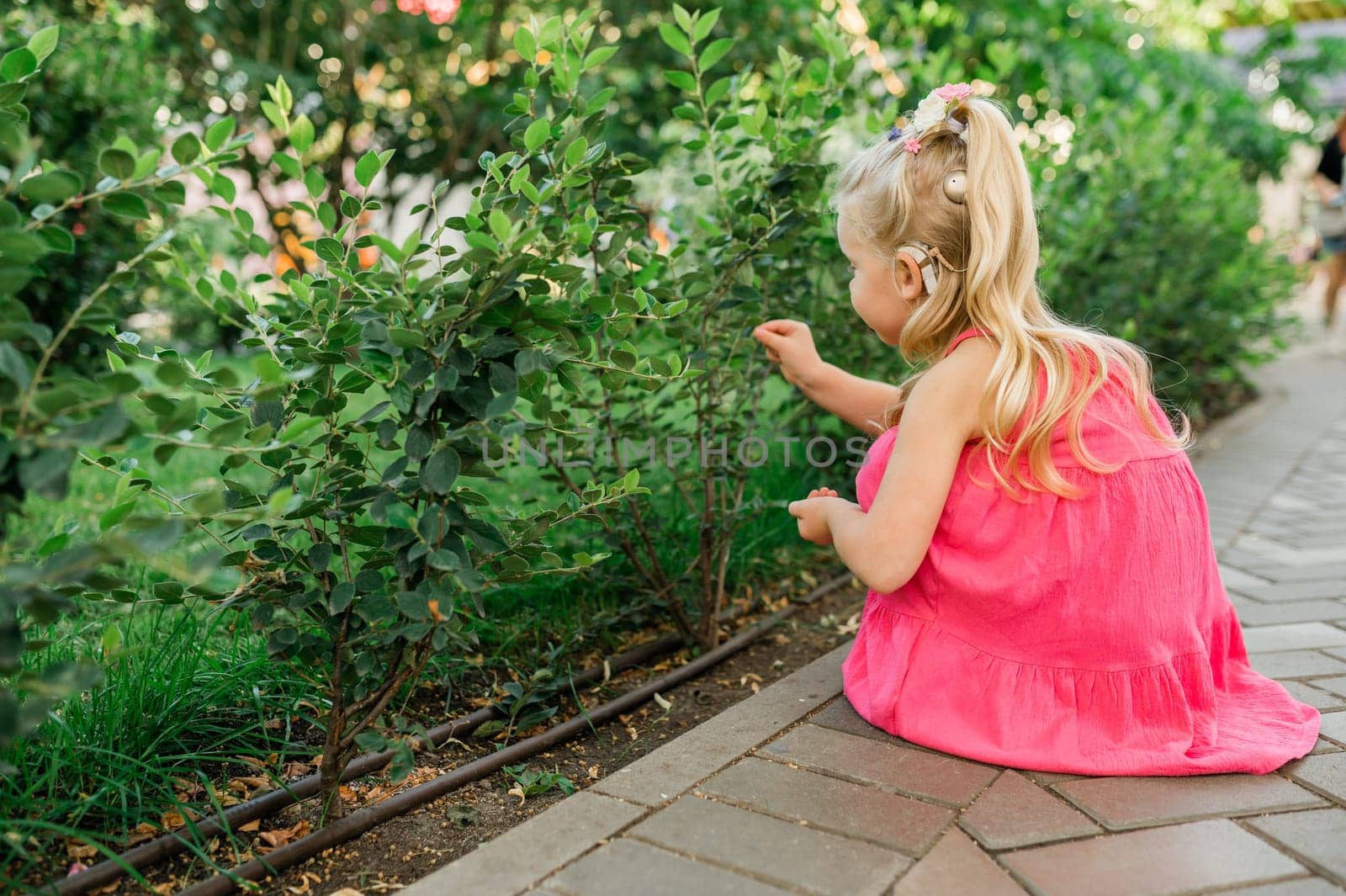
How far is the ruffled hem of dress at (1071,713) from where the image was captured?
2021 millimetres

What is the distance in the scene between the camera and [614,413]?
179 inches

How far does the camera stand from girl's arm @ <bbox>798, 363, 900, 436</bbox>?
8.70 ft

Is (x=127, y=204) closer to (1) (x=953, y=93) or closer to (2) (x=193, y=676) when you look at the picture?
(2) (x=193, y=676)

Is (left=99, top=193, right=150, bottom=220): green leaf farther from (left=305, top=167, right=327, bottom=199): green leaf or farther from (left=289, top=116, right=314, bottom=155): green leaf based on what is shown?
(left=305, top=167, right=327, bottom=199): green leaf

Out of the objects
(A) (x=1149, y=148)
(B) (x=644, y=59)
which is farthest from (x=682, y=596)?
(B) (x=644, y=59)

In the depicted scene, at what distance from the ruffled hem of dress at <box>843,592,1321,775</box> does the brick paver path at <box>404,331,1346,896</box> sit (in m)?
0.03

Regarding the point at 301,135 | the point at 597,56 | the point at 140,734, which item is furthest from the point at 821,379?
the point at 140,734

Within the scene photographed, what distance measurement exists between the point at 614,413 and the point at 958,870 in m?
3.07

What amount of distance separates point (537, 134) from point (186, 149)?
534 millimetres

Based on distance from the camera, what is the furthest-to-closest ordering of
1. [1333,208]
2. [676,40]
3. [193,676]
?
[1333,208]
[676,40]
[193,676]

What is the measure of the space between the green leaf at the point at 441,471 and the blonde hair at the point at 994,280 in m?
1.01

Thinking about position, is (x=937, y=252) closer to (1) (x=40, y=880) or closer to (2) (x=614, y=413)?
(1) (x=40, y=880)

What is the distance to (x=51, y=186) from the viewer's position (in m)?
1.33

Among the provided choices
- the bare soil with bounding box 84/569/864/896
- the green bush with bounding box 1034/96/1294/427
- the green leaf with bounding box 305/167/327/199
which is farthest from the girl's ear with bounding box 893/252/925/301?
the green bush with bounding box 1034/96/1294/427
